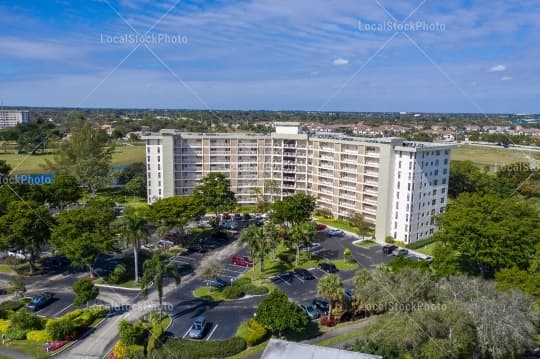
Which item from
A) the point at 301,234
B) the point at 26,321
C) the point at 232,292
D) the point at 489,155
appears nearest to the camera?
the point at 26,321

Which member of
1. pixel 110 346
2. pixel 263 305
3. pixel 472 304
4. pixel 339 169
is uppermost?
pixel 339 169

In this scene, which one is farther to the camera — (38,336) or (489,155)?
(489,155)

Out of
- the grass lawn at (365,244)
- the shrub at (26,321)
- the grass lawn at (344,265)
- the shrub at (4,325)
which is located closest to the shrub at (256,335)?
the shrub at (26,321)

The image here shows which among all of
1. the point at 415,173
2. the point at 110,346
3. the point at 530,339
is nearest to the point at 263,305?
the point at 110,346

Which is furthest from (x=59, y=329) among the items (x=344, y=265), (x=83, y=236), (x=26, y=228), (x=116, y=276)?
(x=344, y=265)

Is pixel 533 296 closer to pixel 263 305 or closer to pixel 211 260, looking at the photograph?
pixel 263 305

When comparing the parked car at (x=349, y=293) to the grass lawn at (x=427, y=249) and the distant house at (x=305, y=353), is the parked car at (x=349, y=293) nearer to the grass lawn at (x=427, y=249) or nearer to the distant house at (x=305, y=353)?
the distant house at (x=305, y=353)

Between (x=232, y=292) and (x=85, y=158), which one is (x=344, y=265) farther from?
(x=85, y=158)
